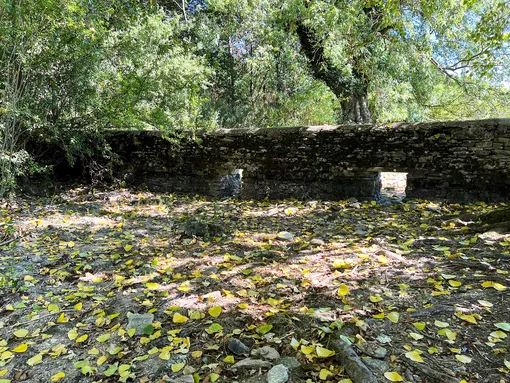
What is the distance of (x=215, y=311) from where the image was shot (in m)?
2.65

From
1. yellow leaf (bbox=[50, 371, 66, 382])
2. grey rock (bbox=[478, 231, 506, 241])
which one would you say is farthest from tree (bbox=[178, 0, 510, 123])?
yellow leaf (bbox=[50, 371, 66, 382])

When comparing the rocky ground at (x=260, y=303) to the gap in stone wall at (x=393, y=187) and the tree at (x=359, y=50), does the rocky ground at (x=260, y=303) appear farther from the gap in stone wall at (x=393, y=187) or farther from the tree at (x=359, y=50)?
the tree at (x=359, y=50)

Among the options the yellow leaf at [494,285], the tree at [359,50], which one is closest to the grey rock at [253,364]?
the yellow leaf at [494,285]

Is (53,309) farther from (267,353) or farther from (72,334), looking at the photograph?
(267,353)

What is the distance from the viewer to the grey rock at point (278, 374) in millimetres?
1933

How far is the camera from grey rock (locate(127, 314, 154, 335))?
8.46 ft

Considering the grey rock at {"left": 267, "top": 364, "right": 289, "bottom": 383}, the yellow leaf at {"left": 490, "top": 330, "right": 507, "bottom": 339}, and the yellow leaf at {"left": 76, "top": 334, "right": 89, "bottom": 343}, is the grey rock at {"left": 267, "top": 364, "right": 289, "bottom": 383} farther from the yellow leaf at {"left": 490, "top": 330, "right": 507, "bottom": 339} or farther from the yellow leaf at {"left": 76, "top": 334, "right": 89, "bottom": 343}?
the yellow leaf at {"left": 76, "top": 334, "right": 89, "bottom": 343}

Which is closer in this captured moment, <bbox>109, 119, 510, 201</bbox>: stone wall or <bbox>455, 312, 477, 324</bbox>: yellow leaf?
<bbox>455, 312, 477, 324</bbox>: yellow leaf

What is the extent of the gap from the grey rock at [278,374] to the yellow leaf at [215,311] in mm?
731

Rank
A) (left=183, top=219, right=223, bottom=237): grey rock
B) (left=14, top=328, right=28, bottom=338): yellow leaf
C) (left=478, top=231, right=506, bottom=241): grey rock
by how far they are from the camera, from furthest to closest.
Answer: (left=183, top=219, right=223, bottom=237): grey rock, (left=478, top=231, right=506, bottom=241): grey rock, (left=14, top=328, right=28, bottom=338): yellow leaf

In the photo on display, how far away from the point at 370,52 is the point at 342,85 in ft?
3.65

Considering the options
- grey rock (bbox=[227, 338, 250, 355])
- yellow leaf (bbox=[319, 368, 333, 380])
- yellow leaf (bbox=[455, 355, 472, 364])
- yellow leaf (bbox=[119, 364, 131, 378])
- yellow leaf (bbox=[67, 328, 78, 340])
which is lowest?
yellow leaf (bbox=[67, 328, 78, 340])

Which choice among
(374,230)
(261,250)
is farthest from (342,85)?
(261,250)

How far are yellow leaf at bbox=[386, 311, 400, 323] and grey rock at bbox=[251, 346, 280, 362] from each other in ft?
2.68
